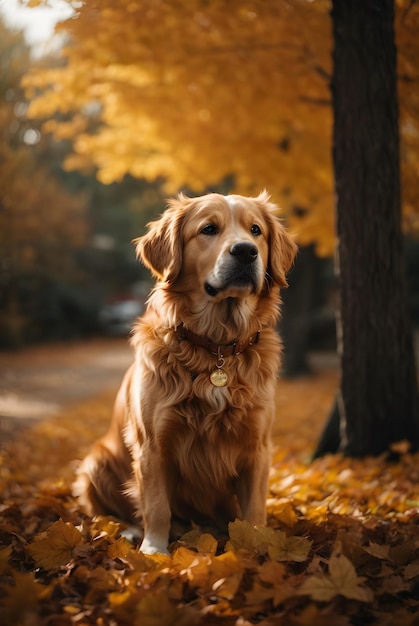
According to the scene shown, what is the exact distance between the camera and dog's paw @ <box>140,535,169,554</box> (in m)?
2.81

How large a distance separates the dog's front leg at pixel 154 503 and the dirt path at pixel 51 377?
409 centimetres

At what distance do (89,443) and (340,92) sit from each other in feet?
14.7

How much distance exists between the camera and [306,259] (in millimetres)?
11820

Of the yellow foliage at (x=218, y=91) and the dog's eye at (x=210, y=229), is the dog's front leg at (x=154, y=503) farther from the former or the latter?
the yellow foliage at (x=218, y=91)

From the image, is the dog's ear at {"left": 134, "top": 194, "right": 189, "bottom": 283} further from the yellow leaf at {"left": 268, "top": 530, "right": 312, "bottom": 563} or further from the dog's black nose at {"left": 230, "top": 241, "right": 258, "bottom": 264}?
the yellow leaf at {"left": 268, "top": 530, "right": 312, "bottom": 563}

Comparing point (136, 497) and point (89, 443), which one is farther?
point (89, 443)

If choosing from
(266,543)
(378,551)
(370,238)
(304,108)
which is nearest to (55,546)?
(266,543)

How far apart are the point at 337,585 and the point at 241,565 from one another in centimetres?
40

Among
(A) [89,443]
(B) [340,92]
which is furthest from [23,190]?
(B) [340,92]

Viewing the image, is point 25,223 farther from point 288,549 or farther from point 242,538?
point 288,549

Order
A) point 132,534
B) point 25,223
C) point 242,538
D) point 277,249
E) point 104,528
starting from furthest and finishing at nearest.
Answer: point 25,223
point 277,249
point 132,534
point 104,528
point 242,538

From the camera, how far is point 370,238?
13.7 ft

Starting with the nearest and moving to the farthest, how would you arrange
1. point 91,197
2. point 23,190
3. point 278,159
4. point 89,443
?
point 89,443 < point 278,159 < point 23,190 < point 91,197

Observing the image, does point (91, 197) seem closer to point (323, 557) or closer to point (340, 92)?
point (340, 92)
